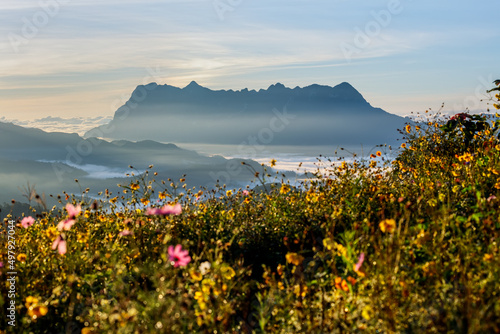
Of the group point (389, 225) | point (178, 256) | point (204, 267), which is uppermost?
point (389, 225)

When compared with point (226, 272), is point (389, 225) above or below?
above

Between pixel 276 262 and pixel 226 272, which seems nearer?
pixel 226 272

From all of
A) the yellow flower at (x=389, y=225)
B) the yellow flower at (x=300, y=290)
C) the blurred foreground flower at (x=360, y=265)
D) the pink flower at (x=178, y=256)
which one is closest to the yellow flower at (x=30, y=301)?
the pink flower at (x=178, y=256)

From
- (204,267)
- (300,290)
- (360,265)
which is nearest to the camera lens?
(360,265)

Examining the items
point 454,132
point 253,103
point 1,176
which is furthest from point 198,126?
point 454,132

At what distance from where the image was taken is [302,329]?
3.12m

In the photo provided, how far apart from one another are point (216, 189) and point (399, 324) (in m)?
3.54

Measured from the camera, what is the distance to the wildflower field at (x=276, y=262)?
9.87 ft

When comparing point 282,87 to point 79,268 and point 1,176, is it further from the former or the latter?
point 79,268

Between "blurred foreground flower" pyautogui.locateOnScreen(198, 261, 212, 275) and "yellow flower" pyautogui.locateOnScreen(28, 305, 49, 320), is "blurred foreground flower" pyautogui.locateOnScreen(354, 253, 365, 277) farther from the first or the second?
"yellow flower" pyautogui.locateOnScreen(28, 305, 49, 320)

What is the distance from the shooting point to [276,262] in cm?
502

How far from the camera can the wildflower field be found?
301 centimetres

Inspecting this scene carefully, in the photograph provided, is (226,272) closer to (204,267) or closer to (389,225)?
(204,267)

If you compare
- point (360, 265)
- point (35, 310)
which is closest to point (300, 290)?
point (360, 265)
